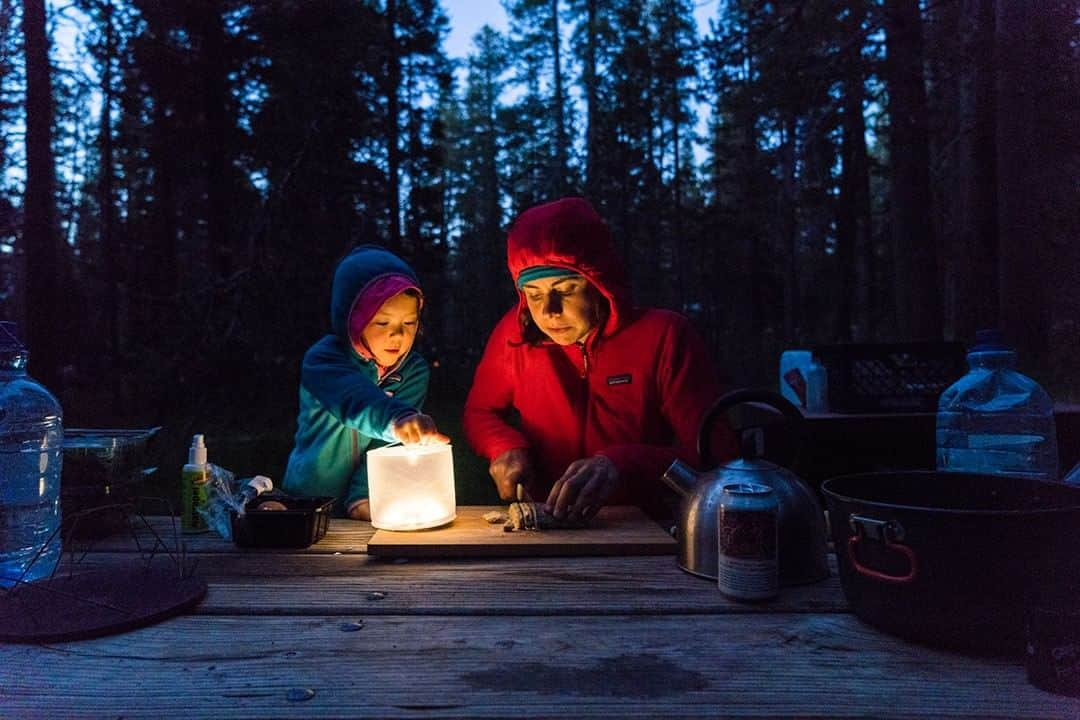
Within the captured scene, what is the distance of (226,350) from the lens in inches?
288

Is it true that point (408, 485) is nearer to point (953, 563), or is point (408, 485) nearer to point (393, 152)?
point (953, 563)

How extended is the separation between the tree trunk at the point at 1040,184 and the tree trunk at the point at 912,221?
1267mm

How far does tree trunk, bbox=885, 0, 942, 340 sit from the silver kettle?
296 inches

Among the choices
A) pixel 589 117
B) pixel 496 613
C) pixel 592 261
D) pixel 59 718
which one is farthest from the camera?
pixel 589 117

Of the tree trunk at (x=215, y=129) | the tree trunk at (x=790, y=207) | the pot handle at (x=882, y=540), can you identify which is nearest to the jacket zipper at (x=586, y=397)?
the pot handle at (x=882, y=540)

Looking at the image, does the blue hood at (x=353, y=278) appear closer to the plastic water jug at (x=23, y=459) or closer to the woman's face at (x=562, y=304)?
the woman's face at (x=562, y=304)

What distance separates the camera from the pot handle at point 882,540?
106 centimetres

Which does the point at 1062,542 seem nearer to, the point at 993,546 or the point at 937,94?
the point at 993,546

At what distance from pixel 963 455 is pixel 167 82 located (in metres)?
11.8

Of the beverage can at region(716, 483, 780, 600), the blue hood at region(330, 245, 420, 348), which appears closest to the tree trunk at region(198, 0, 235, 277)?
the blue hood at region(330, 245, 420, 348)

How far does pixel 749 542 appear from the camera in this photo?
4.20ft

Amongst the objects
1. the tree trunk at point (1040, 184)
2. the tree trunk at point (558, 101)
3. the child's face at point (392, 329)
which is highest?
the tree trunk at point (558, 101)

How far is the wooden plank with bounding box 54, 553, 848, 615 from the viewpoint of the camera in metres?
1.30

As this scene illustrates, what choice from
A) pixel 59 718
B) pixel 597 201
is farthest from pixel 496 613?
pixel 597 201
